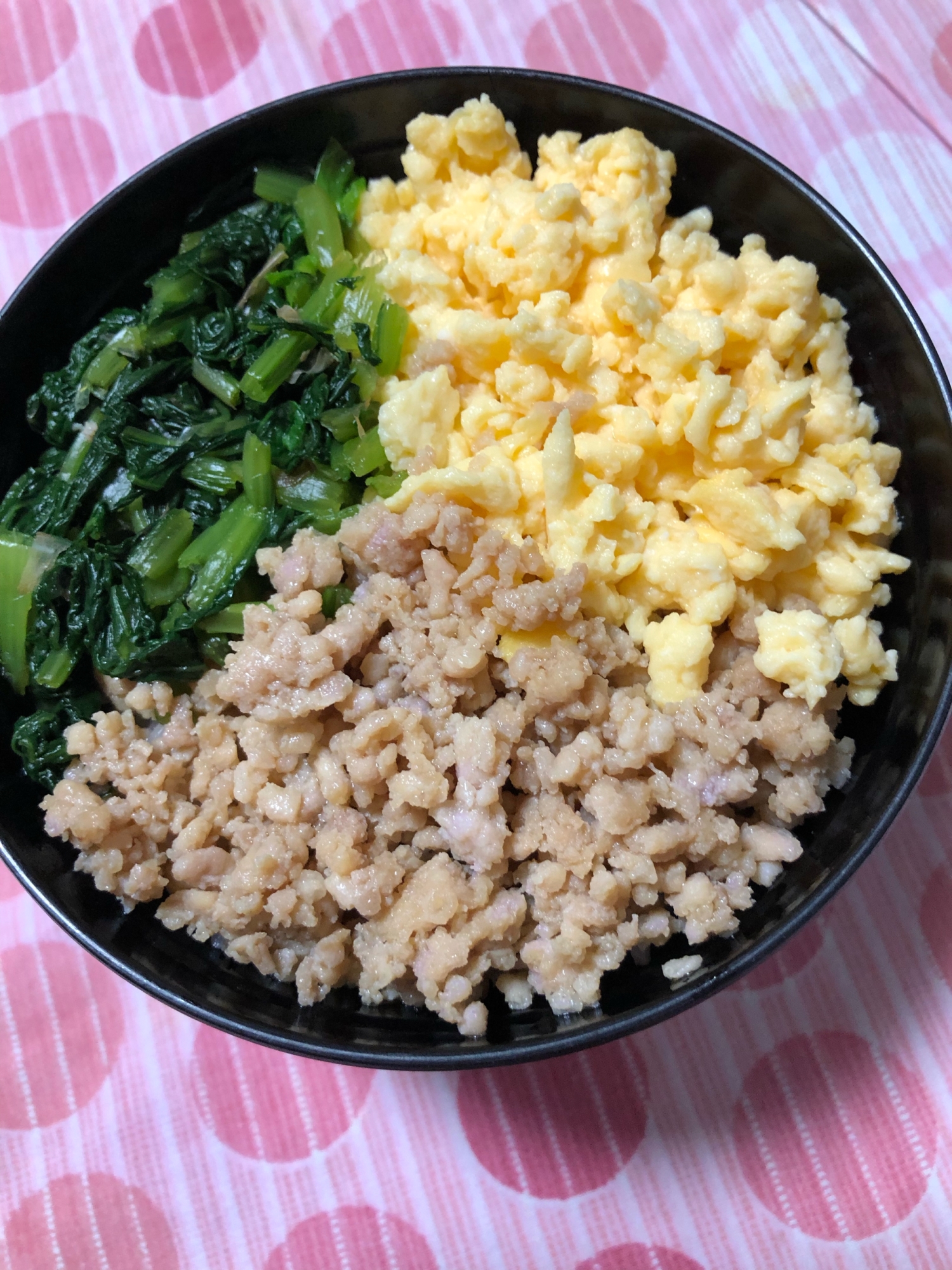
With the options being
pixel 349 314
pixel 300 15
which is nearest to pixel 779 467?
pixel 349 314

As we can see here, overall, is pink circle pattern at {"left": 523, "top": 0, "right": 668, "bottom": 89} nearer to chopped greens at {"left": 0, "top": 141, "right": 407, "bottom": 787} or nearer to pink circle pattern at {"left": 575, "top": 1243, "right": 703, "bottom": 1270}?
chopped greens at {"left": 0, "top": 141, "right": 407, "bottom": 787}

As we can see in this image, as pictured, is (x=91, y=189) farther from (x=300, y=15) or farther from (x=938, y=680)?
(x=938, y=680)

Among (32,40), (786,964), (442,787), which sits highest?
(32,40)

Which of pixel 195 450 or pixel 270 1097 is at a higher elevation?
pixel 195 450

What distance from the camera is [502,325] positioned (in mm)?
2010

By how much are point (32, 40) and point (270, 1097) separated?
130 inches

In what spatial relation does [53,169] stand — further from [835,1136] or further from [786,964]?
[835,1136]

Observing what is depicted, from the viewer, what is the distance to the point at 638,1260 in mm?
2180

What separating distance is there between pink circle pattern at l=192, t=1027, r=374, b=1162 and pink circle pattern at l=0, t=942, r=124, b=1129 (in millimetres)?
270

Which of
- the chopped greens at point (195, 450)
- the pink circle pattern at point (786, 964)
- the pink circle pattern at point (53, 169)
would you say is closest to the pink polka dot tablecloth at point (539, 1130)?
the pink circle pattern at point (786, 964)

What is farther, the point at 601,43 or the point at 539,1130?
the point at 601,43

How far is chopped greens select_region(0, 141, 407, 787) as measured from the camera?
2074 millimetres

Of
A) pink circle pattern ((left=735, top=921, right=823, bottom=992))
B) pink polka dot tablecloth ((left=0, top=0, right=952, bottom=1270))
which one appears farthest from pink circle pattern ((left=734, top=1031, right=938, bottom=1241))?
pink circle pattern ((left=735, top=921, right=823, bottom=992))

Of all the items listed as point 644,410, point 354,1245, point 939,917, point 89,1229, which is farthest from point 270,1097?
point 644,410
